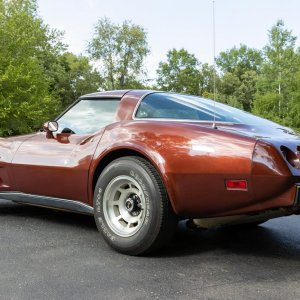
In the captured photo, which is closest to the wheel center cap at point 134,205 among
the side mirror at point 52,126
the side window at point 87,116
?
the side window at point 87,116

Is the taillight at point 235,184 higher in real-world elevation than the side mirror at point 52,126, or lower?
lower

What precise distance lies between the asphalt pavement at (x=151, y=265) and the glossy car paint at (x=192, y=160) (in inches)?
15.0

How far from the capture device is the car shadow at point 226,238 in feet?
11.6

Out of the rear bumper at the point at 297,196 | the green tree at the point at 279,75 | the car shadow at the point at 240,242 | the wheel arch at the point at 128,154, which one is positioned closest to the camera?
the rear bumper at the point at 297,196

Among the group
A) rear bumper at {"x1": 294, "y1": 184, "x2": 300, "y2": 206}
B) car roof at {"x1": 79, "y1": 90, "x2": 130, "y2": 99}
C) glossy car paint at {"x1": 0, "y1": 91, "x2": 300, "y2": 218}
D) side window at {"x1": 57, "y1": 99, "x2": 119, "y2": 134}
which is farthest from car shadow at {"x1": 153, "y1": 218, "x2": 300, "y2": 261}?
car roof at {"x1": 79, "y1": 90, "x2": 130, "y2": 99}

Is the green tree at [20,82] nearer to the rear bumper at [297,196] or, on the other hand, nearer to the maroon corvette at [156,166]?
the maroon corvette at [156,166]

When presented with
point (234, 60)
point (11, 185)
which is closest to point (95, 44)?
point (234, 60)

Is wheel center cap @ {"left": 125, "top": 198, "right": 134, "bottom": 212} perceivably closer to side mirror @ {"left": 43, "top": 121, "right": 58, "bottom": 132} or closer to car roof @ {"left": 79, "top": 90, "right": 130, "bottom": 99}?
car roof @ {"left": 79, "top": 90, "right": 130, "bottom": 99}

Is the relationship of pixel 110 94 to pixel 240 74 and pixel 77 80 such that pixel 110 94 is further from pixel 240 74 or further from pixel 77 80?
pixel 240 74

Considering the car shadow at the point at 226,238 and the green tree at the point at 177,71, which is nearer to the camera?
the car shadow at the point at 226,238

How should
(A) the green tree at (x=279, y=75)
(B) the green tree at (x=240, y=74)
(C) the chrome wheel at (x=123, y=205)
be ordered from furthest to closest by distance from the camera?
(B) the green tree at (x=240, y=74)
(A) the green tree at (x=279, y=75)
(C) the chrome wheel at (x=123, y=205)

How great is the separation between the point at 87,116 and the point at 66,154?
18.4 inches

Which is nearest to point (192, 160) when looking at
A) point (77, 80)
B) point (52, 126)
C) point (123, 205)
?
point (123, 205)

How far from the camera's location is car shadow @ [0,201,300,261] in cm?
353
